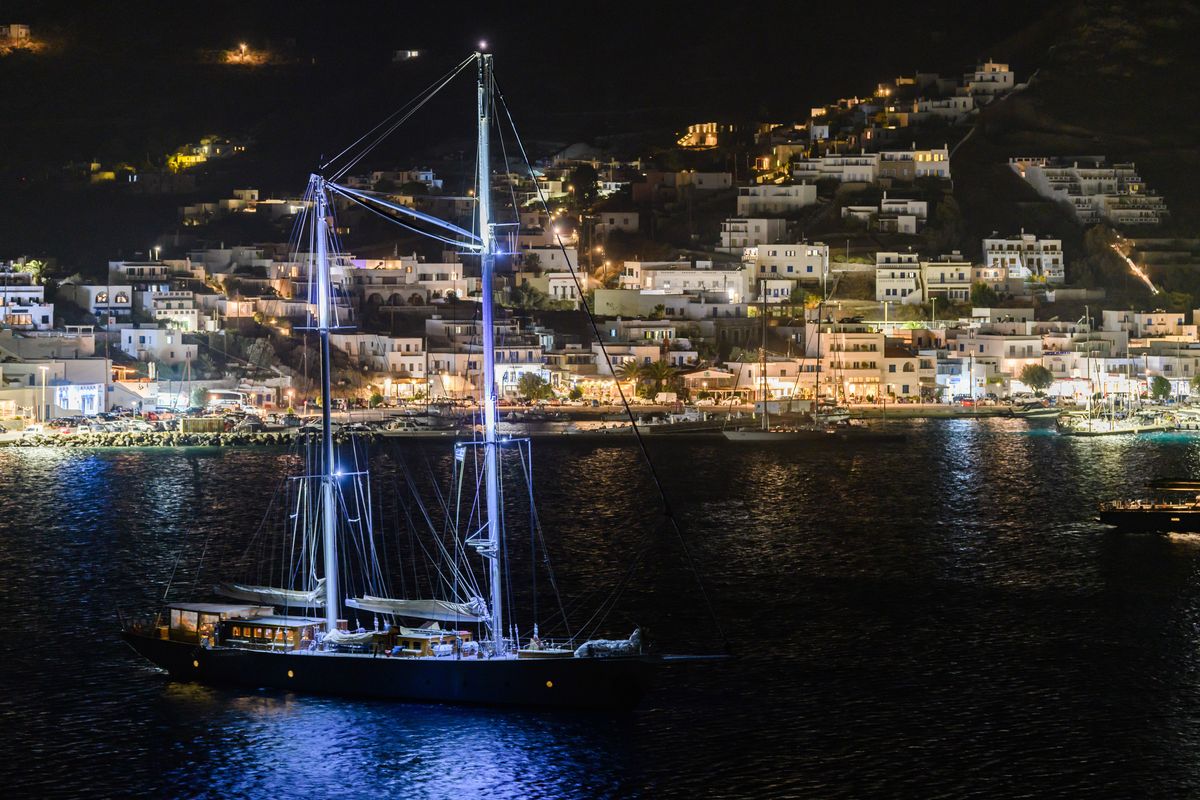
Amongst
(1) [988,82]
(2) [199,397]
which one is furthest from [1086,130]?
(2) [199,397]

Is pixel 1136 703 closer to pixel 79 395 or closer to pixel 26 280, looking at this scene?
pixel 79 395

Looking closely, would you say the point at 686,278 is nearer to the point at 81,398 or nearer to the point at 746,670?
the point at 81,398

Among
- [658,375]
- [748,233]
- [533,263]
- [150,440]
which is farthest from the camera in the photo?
[748,233]

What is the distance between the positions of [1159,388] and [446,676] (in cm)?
6581

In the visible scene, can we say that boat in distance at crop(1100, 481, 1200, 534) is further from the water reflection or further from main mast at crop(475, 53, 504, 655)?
main mast at crop(475, 53, 504, 655)

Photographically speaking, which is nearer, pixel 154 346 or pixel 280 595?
pixel 280 595

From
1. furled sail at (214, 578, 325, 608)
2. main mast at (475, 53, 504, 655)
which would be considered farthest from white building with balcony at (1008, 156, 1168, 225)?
main mast at (475, 53, 504, 655)

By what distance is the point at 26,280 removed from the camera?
289 feet

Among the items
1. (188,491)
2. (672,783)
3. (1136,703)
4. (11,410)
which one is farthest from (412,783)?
(11,410)

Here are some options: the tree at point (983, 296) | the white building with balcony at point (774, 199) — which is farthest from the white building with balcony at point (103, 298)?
the tree at point (983, 296)

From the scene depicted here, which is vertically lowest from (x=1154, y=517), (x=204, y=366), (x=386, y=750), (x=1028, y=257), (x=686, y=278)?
(x=386, y=750)

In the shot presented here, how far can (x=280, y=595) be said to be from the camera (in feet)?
93.2

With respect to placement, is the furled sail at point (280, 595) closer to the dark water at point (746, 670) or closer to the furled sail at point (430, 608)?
the furled sail at point (430, 608)

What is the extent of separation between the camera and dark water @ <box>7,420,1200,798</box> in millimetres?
22500
